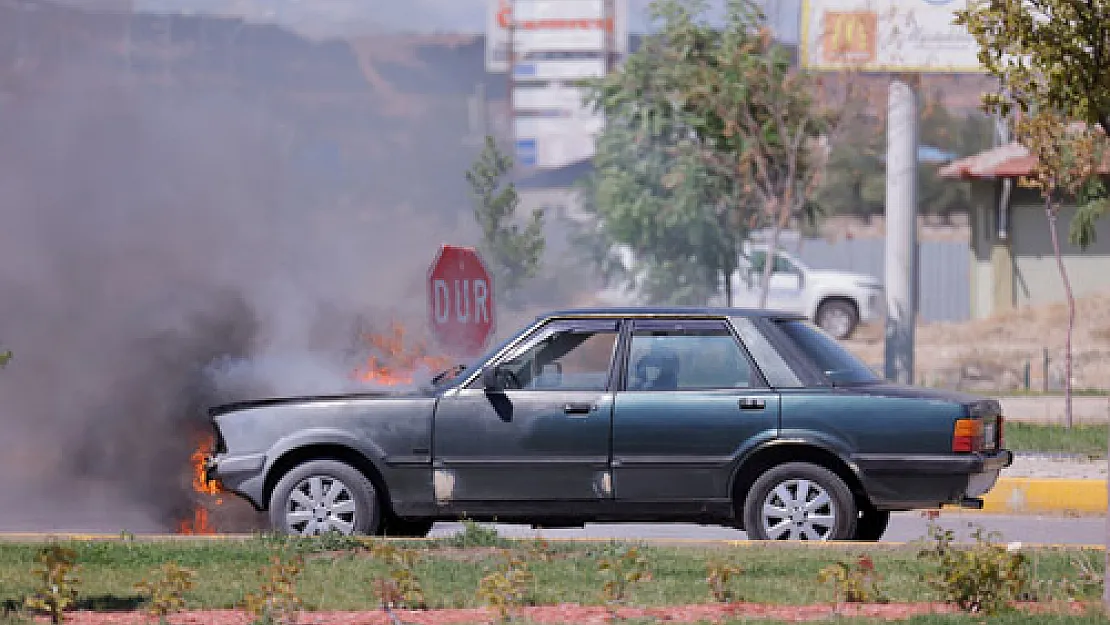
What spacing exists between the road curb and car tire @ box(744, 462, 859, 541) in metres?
3.72

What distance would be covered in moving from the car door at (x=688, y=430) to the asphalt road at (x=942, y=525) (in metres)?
1.40

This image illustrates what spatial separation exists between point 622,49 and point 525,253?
293 ft

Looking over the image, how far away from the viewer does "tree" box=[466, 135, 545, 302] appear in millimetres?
28297

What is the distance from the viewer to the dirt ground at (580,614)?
7473 mm

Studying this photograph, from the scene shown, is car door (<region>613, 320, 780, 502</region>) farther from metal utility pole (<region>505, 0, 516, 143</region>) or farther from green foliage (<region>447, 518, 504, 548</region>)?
metal utility pole (<region>505, 0, 516, 143</region>)

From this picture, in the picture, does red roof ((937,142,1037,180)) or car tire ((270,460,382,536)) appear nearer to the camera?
car tire ((270,460,382,536))

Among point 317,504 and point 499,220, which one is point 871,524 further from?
point 499,220

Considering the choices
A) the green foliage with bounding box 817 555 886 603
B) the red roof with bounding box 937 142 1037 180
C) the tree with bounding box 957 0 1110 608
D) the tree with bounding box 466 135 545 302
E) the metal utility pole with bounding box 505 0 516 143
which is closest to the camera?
the green foliage with bounding box 817 555 886 603

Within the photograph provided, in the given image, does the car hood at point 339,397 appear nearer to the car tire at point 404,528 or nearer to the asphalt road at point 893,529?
the car tire at point 404,528

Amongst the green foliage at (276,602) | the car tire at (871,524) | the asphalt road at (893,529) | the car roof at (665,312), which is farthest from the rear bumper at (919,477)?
the green foliage at (276,602)

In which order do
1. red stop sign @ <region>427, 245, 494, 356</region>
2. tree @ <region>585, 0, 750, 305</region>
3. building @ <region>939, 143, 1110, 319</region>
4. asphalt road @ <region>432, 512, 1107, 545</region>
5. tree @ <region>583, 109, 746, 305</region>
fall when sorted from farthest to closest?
building @ <region>939, 143, 1110, 319</region> → tree @ <region>583, 109, 746, 305</region> → tree @ <region>585, 0, 750, 305</region> → red stop sign @ <region>427, 245, 494, 356</region> → asphalt road @ <region>432, 512, 1107, 545</region>

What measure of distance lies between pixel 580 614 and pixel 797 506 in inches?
103

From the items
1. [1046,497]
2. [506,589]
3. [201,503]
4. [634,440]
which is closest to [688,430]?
[634,440]

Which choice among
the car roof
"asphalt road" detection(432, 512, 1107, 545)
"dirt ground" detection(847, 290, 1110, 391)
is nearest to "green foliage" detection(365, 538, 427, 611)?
the car roof
